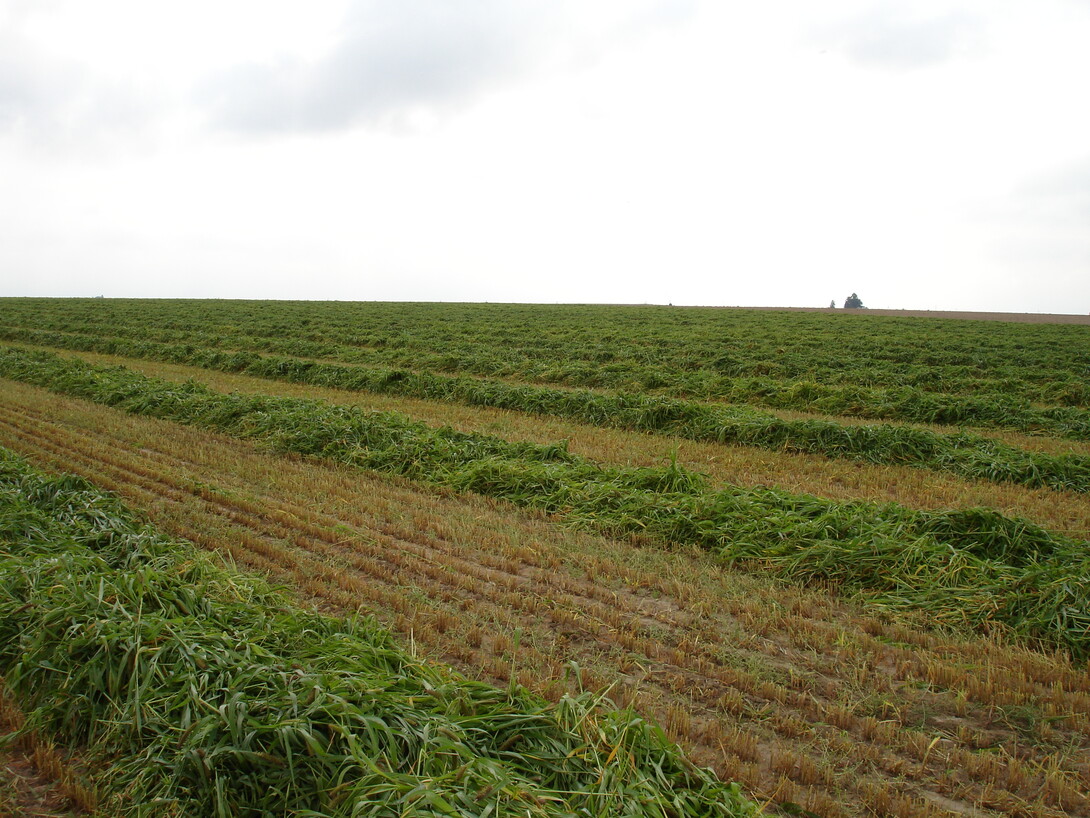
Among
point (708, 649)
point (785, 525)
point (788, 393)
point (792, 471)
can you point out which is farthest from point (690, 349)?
point (708, 649)

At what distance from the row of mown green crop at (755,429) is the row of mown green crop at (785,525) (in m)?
3.23

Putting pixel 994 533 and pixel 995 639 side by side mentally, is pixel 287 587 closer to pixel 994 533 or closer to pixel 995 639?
pixel 995 639

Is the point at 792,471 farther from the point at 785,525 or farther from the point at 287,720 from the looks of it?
the point at 287,720

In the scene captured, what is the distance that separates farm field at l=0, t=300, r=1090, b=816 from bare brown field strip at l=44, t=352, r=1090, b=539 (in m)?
0.07

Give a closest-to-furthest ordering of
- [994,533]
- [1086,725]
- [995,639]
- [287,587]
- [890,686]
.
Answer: [1086,725] < [890,686] < [995,639] < [287,587] < [994,533]

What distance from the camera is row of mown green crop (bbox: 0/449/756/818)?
3148 millimetres

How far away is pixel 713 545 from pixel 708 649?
1.97m

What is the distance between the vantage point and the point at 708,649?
4.84 m

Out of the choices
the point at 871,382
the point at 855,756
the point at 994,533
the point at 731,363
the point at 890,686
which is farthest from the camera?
the point at 731,363

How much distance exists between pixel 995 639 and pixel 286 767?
478 centimetres

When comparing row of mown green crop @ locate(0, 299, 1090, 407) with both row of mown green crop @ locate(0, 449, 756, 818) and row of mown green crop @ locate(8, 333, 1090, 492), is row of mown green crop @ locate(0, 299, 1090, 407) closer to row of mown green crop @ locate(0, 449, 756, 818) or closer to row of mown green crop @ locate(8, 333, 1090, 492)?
row of mown green crop @ locate(8, 333, 1090, 492)

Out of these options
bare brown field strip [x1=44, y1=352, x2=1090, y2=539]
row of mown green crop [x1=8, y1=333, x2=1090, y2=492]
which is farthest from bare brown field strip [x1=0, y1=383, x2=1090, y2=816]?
row of mown green crop [x1=8, y1=333, x2=1090, y2=492]

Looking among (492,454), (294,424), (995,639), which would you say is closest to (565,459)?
(492,454)

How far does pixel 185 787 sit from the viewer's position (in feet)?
10.8
